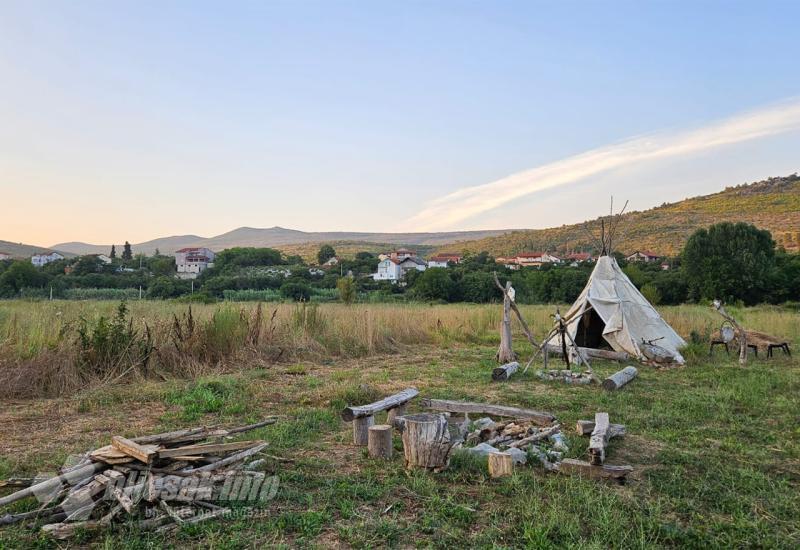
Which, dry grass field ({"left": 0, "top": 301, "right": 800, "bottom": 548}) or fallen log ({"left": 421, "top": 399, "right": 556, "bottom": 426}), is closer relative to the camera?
dry grass field ({"left": 0, "top": 301, "right": 800, "bottom": 548})

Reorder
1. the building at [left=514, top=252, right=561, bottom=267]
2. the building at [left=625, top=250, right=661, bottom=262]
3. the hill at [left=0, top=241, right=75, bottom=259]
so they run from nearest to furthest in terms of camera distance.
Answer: the building at [left=625, top=250, right=661, bottom=262] → the building at [left=514, top=252, right=561, bottom=267] → the hill at [left=0, top=241, right=75, bottom=259]

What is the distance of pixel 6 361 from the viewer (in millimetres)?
7469

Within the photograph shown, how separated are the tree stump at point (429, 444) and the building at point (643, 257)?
139ft

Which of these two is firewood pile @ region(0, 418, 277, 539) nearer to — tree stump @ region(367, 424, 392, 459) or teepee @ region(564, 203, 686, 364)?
tree stump @ region(367, 424, 392, 459)

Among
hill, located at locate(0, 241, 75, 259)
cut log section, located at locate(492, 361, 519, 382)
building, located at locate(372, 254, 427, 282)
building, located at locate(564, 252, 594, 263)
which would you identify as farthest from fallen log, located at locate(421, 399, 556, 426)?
hill, located at locate(0, 241, 75, 259)

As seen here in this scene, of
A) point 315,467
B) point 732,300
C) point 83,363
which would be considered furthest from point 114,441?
point 732,300

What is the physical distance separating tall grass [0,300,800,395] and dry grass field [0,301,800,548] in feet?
0.14

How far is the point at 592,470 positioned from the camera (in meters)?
4.22

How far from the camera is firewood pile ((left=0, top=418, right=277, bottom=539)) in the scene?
3273 mm

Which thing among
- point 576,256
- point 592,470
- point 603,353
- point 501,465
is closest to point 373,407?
point 501,465

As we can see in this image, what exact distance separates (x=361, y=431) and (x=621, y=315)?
8.62 meters

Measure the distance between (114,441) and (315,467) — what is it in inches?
59.6

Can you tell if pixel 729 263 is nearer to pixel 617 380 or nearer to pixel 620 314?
pixel 620 314

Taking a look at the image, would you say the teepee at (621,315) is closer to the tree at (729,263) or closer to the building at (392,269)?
the tree at (729,263)
